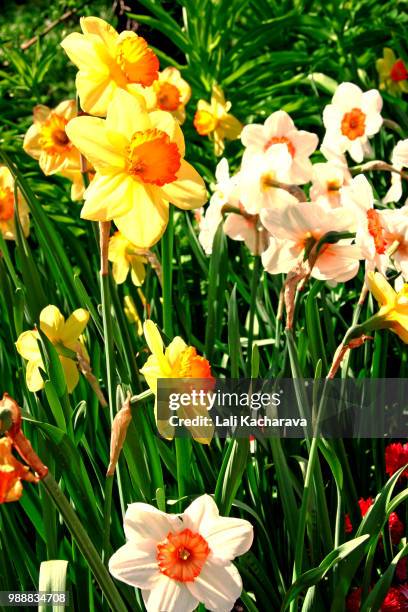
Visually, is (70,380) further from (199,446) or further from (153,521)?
(153,521)

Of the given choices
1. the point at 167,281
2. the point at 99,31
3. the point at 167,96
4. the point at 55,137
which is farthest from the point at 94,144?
the point at 167,96

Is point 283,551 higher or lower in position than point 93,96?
lower

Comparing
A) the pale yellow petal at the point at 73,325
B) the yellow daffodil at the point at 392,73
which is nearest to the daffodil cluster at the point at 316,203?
the pale yellow petal at the point at 73,325

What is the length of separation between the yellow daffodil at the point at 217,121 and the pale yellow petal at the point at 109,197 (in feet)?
3.09

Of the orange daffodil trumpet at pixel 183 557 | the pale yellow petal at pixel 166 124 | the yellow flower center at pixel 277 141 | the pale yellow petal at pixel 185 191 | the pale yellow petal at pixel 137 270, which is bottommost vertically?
the orange daffodil trumpet at pixel 183 557

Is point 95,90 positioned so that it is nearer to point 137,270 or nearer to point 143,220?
point 143,220

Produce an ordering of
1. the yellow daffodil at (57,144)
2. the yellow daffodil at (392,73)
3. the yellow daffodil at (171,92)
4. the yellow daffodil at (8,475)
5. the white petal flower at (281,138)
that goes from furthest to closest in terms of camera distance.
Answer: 1. the yellow daffodil at (392,73)
2. the yellow daffodil at (171,92)
3. the yellow daffodil at (57,144)
4. the white petal flower at (281,138)
5. the yellow daffodil at (8,475)

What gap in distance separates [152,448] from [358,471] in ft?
1.29

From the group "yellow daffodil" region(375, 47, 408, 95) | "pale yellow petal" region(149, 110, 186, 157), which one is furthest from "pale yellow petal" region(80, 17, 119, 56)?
"yellow daffodil" region(375, 47, 408, 95)

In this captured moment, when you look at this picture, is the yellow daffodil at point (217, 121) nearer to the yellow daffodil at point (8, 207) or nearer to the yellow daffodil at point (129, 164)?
the yellow daffodil at point (8, 207)

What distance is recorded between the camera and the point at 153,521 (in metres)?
0.75

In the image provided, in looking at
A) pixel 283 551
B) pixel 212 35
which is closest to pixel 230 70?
pixel 212 35

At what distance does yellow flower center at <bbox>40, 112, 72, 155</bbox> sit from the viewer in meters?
1.33

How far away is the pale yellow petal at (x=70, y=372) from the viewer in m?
1.01
